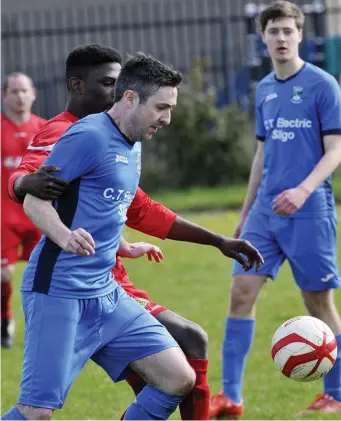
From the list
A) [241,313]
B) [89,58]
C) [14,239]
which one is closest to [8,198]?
[14,239]

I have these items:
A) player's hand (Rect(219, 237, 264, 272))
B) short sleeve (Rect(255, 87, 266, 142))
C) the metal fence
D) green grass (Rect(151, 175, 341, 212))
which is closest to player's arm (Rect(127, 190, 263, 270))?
player's hand (Rect(219, 237, 264, 272))

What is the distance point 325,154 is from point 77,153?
7.37 feet

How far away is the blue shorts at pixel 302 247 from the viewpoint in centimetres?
707

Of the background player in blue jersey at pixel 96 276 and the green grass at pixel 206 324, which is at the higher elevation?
the background player in blue jersey at pixel 96 276

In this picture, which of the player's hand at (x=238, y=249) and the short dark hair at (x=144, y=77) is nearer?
the short dark hair at (x=144, y=77)

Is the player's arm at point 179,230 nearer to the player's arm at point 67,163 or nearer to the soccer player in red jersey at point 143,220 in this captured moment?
the soccer player in red jersey at point 143,220

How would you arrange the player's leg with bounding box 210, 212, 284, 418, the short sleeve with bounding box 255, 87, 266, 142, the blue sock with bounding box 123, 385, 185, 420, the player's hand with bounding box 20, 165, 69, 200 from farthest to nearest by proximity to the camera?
the short sleeve with bounding box 255, 87, 266, 142 < the player's leg with bounding box 210, 212, 284, 418 < the blue sock with bounding box 123, 385, 185, 420 < the player's hand with bounding box 20, 165, 69, 200

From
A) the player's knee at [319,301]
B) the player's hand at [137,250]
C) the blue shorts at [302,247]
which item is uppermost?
the player's hand at [137,250]

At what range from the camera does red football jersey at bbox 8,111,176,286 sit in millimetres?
5711

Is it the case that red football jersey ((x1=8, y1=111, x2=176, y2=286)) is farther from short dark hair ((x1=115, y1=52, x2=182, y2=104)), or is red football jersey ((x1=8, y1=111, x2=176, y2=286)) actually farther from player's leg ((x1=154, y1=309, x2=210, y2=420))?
short dark hair ((x1=115, y1=52, x2=182, y2=104))

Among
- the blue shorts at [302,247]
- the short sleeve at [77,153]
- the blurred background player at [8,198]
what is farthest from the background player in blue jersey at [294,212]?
the blurred background player at [8,198]

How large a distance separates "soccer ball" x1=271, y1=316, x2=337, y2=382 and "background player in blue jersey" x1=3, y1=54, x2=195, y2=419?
0.64 meters

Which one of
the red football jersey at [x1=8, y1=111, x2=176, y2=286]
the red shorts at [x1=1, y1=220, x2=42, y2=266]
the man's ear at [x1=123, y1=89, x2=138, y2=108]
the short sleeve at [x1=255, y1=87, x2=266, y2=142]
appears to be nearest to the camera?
the man's ear at [x1=123, y1=89, x2=138, y2=108]

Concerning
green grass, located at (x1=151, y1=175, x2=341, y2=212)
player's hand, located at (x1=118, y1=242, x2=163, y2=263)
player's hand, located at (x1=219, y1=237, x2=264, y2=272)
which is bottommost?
green grass, located at (x1=151, y1=175, x2=341, y2=212)
